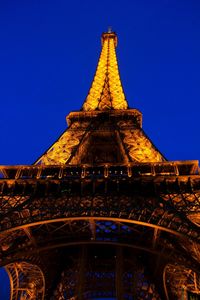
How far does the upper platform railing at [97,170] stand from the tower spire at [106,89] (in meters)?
13.2

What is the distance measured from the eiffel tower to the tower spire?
872 centimetres

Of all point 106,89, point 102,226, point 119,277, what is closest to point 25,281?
point 102,226

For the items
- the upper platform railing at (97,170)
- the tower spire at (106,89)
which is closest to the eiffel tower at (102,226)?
the upper platform railing at (97,170)

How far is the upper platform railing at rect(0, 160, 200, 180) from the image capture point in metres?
19.7

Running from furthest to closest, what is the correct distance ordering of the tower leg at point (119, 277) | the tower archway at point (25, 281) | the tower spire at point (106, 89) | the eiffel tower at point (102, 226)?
the tower spire at point (106, 89)
the tower archway at point (25, 281)
the tower leg at point (119, 277)
the eiffel tower at point (102, 226)

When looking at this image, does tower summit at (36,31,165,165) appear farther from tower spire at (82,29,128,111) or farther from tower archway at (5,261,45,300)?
tower archway at (5,261,45,300)

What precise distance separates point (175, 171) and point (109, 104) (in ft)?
52.4

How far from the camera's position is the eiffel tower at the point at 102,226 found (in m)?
16.6

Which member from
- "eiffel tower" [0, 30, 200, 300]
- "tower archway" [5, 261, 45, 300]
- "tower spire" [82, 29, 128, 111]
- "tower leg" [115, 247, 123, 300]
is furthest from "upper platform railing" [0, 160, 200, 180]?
"tower spire" [82, 29, 128, 111]

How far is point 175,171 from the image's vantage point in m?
19.6

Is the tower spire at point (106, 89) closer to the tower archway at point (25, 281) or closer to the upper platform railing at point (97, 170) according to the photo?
the upper platform railing at point (97, 170)

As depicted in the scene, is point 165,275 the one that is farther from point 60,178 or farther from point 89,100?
point 89,100

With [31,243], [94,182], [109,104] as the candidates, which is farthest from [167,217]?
[109,104]

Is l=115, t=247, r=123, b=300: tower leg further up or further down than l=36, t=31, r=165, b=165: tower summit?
further down
